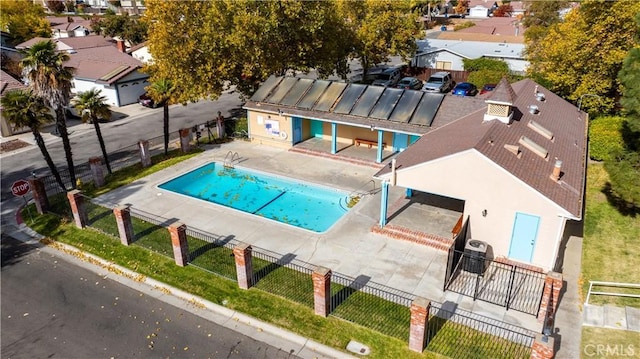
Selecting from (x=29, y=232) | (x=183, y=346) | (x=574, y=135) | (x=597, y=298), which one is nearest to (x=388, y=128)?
(x=574, y=135)

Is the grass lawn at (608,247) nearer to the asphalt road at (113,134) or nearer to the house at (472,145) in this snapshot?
the house at (472,145)

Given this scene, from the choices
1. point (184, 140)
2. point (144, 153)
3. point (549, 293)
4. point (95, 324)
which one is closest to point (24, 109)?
point (144, 153)

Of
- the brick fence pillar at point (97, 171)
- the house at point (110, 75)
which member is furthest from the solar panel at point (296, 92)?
the house at point (110, 75)

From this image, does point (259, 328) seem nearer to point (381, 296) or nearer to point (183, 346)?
point (183, 346)

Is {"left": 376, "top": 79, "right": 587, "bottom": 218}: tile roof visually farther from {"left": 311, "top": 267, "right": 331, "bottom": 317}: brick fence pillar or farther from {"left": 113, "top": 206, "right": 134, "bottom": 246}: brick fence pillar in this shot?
{"left": 113, "top": 206, "right": 134, "bottom": 246}: brick fence pillar

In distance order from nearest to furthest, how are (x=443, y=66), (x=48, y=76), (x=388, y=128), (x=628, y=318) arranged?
(x=628, y=318) < (x=48, y=76) < (x=388, y=128) < (x=443, y=66)

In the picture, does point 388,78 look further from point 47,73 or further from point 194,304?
point 194,304

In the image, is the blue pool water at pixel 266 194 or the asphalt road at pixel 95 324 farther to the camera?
the blue pool water at pixel 266 194
